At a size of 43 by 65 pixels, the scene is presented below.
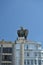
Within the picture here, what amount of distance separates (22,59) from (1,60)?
14.7 ft

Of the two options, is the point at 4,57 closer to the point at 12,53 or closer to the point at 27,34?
the point at 12,53

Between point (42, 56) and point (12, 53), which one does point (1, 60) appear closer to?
point (12, 53)

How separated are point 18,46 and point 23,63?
12.7 ft

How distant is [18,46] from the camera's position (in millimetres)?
96188

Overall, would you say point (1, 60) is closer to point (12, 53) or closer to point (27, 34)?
point (12, 53)

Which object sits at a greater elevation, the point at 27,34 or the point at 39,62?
the point at 27,34

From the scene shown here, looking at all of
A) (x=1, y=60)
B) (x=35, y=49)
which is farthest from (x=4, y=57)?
(x=35, y=49)

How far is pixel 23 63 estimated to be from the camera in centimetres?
9525

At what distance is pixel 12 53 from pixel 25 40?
4.83m

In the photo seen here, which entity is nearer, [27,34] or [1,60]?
[1,60]

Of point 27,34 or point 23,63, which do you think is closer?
point 23,63

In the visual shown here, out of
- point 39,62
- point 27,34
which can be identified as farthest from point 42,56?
point 27,34

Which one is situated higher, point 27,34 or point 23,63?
point 27,34

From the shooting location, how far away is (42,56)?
95.8 meters
